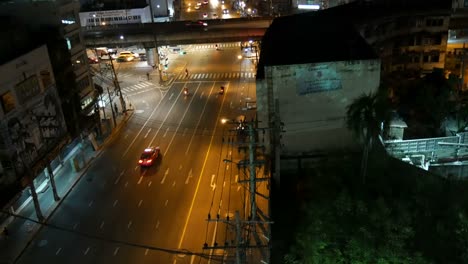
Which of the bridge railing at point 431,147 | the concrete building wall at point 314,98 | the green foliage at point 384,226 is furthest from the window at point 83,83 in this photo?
the bridge railing at point 431,147

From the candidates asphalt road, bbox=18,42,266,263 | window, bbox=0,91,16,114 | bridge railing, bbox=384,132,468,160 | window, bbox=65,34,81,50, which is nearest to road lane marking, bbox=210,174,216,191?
asphalt road, bbox=18,42,266,263

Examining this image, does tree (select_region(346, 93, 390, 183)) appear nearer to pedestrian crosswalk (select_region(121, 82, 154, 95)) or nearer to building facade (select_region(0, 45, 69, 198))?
building facade (select_region(0, 45, 69, 198))

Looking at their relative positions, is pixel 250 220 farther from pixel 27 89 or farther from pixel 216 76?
pixel 216 76

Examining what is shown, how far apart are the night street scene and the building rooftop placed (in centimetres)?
32

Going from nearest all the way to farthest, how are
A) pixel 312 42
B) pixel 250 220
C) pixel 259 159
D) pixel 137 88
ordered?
pixel 250 220 < pixel 259 159 < pixel 312 42 < pixel 137 88

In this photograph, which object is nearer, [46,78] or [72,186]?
[46,78]

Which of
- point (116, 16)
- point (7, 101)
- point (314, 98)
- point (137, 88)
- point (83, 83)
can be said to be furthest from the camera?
point (116, 16)

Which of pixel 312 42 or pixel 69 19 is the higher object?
pixel 69 19

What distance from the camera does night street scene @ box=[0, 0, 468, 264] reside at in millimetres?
27906

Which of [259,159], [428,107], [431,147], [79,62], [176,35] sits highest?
[176,35]

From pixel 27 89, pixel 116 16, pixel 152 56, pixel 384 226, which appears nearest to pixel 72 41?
pixel 27 89

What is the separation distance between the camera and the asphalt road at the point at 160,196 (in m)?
36.6

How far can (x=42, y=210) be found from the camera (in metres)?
43.1

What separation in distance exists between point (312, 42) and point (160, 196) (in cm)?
2300
